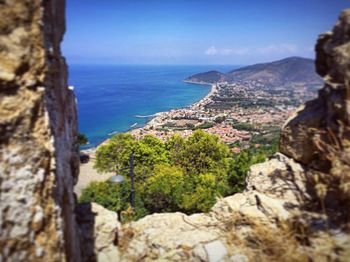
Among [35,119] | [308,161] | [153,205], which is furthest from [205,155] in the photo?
[35,119]

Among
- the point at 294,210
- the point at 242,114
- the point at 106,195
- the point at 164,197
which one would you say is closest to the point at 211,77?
the point at 242,114

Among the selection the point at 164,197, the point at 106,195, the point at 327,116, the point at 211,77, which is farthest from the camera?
the point at 211,77

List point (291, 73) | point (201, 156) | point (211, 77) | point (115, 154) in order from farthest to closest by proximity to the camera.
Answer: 1. point (211, 77)
2. point (115, 154)
3. point (201, 156)
4. point (291, 73)

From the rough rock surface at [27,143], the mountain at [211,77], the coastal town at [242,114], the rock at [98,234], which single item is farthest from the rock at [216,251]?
the mountain at [211,77]

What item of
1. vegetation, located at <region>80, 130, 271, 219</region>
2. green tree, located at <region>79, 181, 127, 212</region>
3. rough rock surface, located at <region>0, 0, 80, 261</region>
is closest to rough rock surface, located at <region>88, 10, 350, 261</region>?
vegetation, located at <region>80, 130, 271, 219</region>

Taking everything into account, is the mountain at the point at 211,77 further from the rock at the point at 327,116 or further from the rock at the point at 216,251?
the rock at the point at 216,251

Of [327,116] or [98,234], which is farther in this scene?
[98,234]

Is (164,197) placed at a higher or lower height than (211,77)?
lower

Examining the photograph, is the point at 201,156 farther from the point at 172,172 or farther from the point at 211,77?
the point at 211,77
